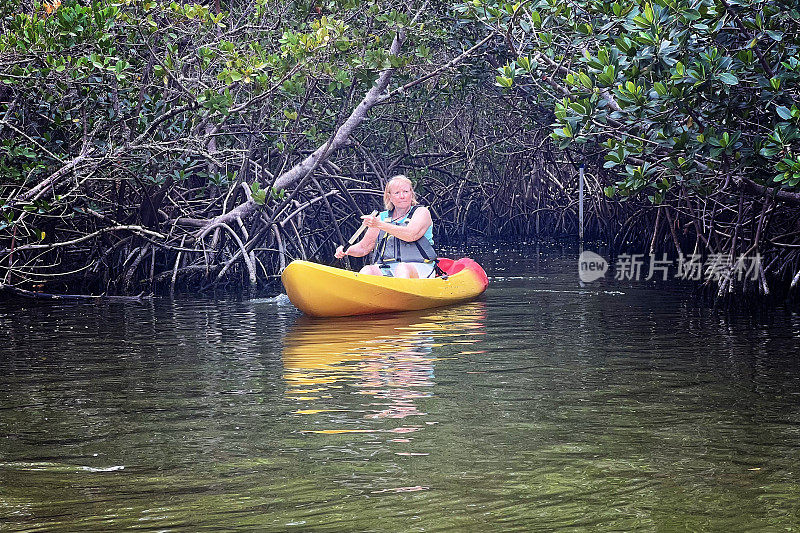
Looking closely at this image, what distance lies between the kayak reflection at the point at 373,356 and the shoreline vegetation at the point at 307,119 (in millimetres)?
1491

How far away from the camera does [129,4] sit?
8078 millimetres

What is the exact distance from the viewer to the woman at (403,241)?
27.4 feet

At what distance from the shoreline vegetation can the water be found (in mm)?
1125

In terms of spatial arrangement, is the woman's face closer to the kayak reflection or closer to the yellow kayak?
the yellow kayak

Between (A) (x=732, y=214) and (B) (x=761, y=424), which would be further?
(A) (x=732, y=214)

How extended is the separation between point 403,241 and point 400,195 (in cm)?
35

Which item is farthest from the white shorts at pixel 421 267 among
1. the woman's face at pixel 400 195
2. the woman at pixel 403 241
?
the woman's face at pixel 400 195

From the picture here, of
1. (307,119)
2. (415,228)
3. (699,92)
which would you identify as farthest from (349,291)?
(307,119)

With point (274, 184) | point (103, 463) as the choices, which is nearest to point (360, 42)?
point (274, 184)

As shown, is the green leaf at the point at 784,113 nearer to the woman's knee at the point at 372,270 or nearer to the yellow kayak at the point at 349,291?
the yellow kayak at the point at 349,291

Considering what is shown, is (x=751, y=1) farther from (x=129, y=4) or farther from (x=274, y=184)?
(x=274, y=184)

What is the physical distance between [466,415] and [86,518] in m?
1.68

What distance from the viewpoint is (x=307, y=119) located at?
37.4ft

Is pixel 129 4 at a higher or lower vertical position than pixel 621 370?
higher
